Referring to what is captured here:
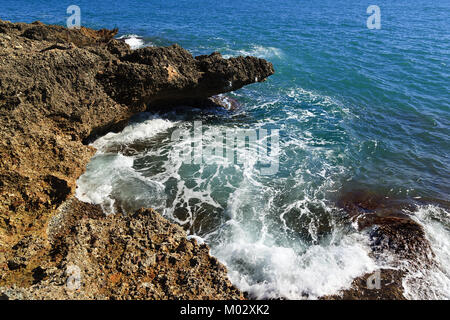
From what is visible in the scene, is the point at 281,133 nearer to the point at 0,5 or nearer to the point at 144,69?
the point at 144,69

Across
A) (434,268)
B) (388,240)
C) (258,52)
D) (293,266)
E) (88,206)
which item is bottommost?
(434,268)

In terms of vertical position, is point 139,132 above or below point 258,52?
below

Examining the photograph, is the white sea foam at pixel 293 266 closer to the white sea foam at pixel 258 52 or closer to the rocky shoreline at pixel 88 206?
the rocky shoreline at pixel 88 206

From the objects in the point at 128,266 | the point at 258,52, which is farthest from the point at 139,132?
the point at 258,52

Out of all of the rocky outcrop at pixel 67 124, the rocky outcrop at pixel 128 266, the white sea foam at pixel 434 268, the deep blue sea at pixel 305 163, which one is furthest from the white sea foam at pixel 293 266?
the rocky outcrop at pixel 67 124

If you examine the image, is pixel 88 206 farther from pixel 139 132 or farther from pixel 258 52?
pixel 258 52

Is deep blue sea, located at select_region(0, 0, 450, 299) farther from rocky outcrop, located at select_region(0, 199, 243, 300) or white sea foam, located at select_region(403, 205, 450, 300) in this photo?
rocky outcrop, located at select_region(0, 199, 243, 300)
